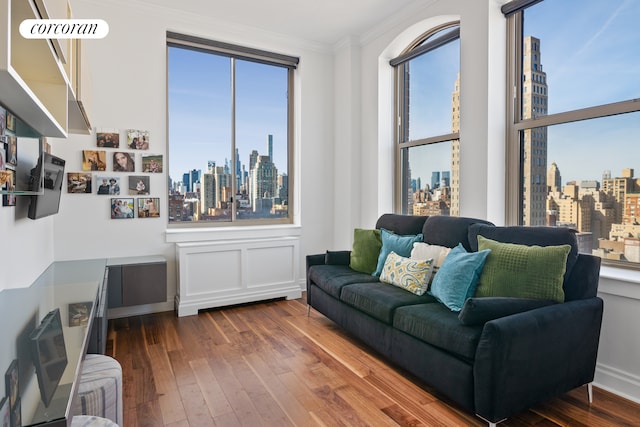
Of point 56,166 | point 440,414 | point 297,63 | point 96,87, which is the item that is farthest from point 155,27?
point 440,414

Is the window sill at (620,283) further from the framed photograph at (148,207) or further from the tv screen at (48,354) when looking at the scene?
the framed photograph at (148,207)

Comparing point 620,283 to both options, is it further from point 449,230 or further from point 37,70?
point 37,70

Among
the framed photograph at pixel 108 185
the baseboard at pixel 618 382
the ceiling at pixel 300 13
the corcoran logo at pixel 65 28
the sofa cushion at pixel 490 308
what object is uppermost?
the ceiling at pixel 300 13

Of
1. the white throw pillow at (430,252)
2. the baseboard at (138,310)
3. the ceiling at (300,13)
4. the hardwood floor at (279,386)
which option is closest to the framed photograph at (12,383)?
the hardwood floor at (279,386)

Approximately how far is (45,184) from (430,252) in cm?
271

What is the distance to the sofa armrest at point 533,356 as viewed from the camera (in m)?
1.79

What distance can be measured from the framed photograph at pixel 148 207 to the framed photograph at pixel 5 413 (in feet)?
10.4

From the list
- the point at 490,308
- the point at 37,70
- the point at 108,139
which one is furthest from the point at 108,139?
the point at 490,308

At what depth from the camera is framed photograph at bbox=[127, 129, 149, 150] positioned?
369 centimetres

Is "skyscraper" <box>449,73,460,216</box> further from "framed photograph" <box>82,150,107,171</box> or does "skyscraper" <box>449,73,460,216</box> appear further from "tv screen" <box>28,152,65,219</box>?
"framed photograph" <box>82,150,107,171</box>

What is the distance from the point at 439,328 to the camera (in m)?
2.10

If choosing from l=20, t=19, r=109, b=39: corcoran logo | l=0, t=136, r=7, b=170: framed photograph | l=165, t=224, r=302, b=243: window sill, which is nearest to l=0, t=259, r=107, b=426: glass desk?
l=0, t=136, r=7, b=170: framed photograph

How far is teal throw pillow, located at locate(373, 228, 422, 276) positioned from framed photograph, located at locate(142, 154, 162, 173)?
2368mm

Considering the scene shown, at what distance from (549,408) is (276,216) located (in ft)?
11.2
